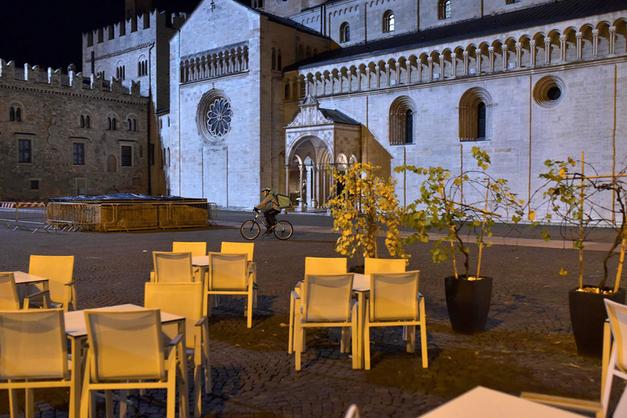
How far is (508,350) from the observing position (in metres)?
6.61

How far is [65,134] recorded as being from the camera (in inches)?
1815

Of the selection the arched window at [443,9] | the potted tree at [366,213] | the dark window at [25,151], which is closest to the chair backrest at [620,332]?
the potted tree at [366,213]

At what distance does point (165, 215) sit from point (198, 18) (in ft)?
69.0

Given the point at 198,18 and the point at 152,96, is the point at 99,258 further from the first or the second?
the point at 152,96

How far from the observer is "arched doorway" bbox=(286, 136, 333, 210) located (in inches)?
1330

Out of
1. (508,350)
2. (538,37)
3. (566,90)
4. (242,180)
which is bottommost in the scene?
(508,350)

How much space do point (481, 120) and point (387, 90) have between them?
539cm

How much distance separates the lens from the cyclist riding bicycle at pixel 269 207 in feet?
60.8

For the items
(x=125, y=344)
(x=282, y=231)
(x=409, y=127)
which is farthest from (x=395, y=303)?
(x=409, y=127)

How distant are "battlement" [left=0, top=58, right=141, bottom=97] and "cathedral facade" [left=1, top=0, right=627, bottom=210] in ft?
31.9

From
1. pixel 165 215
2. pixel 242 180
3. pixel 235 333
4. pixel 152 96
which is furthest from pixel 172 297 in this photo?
pixel 152 96

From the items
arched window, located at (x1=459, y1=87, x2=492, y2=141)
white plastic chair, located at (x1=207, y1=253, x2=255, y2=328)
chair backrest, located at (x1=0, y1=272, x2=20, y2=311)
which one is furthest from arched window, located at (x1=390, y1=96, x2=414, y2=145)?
chair backrest, located at (x1=0, y1=272, x2=20, y2=311)

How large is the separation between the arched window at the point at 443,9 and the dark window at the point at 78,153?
30284 millimetres

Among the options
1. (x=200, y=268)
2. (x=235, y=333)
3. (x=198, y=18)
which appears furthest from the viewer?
(x=198, y=18)
